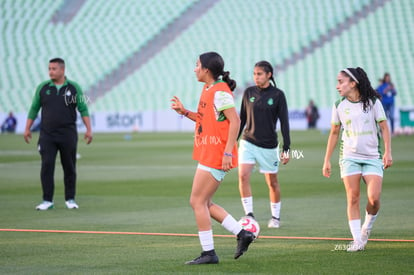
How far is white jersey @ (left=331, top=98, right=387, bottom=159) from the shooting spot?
9.12 metres

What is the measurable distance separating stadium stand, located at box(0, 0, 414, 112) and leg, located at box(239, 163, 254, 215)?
36537mm

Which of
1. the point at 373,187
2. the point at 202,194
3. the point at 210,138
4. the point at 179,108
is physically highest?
the point at 179,108

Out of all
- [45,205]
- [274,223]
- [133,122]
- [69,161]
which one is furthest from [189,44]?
[274,223]

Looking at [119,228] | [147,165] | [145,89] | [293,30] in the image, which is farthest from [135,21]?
[119,228]

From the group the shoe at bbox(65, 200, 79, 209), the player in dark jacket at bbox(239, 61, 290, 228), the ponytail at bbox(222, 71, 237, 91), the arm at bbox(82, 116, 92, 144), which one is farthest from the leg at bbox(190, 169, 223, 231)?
the arm at bbox(82, 116, 92, 144)

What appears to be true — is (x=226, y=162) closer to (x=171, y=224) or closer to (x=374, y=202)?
(x=374, y=202)

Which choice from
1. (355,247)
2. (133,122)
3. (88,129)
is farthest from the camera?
(133,122)

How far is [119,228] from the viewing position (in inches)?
432

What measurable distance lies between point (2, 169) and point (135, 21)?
111ft

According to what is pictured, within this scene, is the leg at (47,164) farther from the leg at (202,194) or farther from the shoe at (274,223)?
the leg at (202,194)

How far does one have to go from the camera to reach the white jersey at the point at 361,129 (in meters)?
9.12

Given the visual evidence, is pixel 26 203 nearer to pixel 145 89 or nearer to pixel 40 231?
pixel 40 231

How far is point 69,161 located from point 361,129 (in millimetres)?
6072

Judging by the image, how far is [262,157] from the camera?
1119cm
